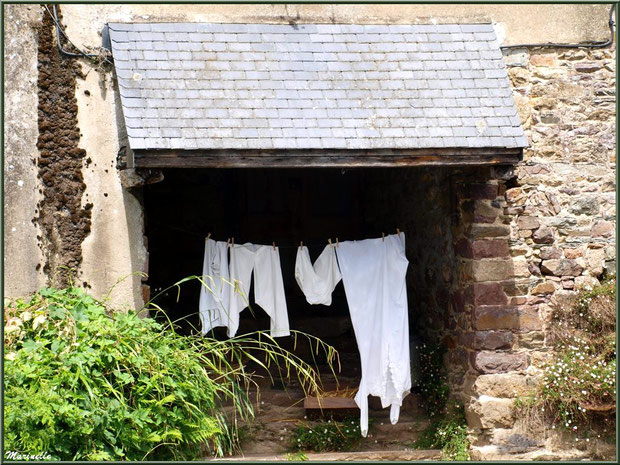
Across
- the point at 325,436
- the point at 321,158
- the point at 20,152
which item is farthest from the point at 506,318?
the point at 20,152

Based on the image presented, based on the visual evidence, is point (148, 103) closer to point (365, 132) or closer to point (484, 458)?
point (365, 132)

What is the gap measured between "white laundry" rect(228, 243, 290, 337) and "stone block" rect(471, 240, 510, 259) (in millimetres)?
1813

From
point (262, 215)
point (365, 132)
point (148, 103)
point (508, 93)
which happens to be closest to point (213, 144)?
point (148, 103)

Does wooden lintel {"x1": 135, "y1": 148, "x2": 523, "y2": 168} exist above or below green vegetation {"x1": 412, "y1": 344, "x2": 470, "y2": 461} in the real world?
above

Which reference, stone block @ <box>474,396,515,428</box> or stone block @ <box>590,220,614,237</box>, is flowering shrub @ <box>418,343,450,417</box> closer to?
stone block @ <box>474,396,515,428</box>

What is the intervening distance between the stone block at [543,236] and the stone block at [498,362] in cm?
106

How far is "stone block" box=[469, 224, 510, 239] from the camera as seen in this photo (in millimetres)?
7438

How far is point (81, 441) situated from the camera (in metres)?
5.70

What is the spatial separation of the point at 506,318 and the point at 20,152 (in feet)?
14.5

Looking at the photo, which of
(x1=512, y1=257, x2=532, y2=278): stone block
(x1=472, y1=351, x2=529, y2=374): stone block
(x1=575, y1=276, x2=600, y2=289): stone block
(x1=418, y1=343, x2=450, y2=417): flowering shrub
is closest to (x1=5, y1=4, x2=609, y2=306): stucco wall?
(x1=512, y1=257, x2=532, y2=278): stone block

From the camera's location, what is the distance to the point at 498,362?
7.37 metres

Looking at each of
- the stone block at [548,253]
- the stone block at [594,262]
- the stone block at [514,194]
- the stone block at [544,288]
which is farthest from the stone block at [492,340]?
the stone block at [514,194]

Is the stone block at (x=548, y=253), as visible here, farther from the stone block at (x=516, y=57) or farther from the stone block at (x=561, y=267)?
the stone block at (x=516, y=57)

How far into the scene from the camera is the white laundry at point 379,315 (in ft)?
24.9
